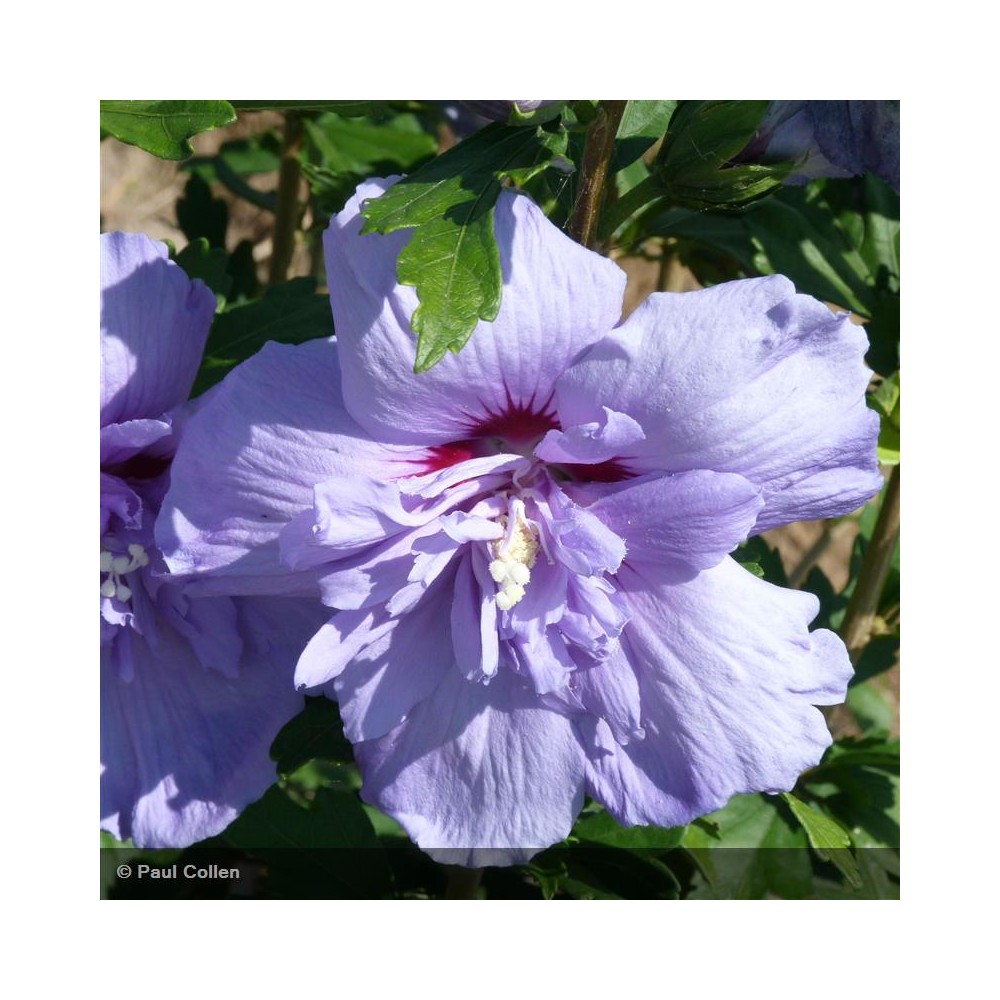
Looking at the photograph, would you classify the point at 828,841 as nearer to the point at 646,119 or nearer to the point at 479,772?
the point at 479,772

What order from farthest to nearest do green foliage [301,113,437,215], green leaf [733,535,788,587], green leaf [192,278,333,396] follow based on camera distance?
green foliage [301,113,437,215] → green leaf [733,535,788,587] → green leaf [192,278,333,396]

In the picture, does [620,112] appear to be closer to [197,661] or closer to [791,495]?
[791,495]

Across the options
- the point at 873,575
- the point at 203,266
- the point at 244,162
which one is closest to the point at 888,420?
the point at 873,575

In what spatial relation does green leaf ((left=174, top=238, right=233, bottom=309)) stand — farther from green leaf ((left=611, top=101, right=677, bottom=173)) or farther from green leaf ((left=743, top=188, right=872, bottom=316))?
green leaf ((left=743, top=188, right=872, bottom=316))

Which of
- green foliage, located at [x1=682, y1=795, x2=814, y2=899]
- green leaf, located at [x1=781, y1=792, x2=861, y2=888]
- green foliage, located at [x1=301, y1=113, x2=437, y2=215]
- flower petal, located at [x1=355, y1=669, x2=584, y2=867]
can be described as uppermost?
green foliage, located at [x1=301, y1=113, x2=437, y2=215]

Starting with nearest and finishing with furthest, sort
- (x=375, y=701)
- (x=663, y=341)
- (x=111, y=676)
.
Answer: (x=663, y=341) → (x=375, y=701) → (x=111, y=676)

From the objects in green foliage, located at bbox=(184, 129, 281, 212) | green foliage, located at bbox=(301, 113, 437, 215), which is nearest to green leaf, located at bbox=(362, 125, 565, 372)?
green foliage, located at bbox=(301, 113, 437, 215)
